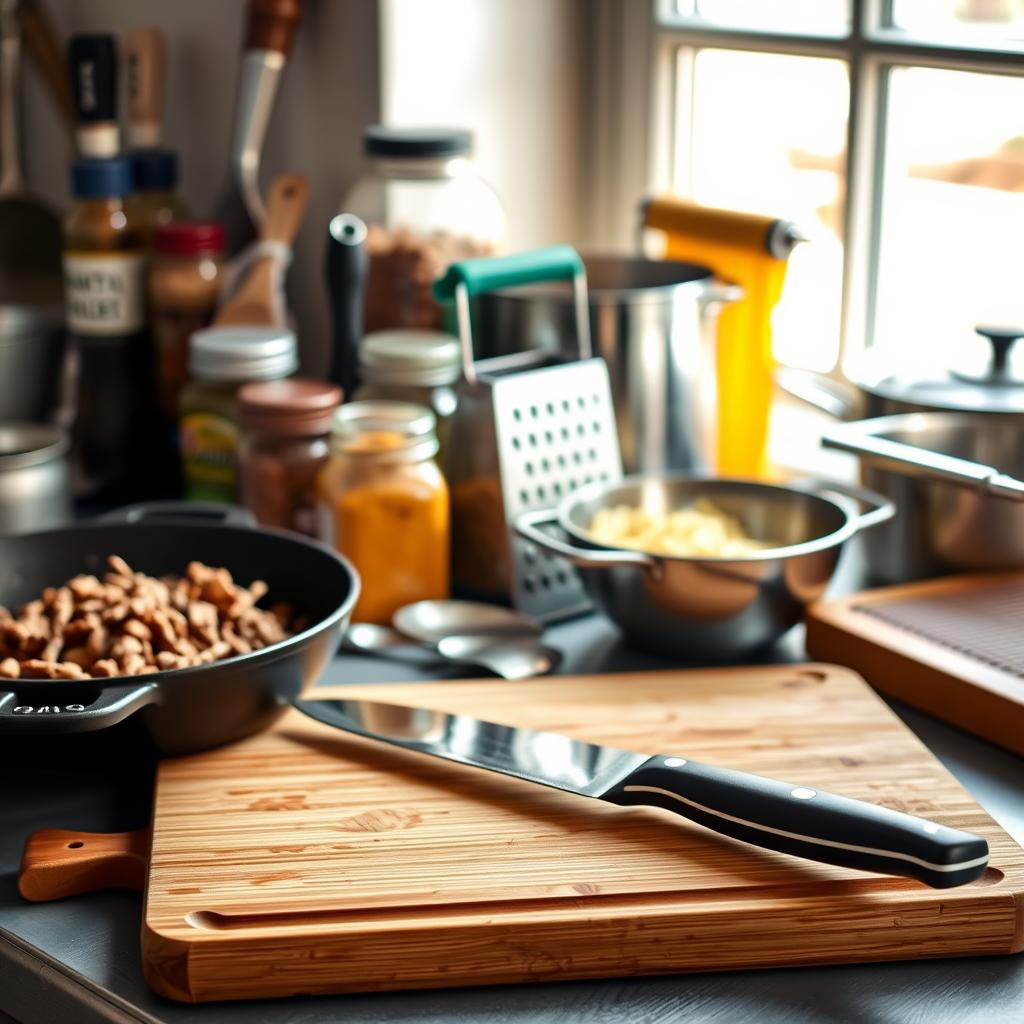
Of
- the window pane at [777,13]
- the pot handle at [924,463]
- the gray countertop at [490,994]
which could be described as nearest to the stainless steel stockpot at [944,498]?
the pot handle at [924,463]

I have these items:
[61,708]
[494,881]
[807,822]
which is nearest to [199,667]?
[61,708]

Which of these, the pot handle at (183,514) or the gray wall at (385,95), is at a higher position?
the gray wall at (385,95)

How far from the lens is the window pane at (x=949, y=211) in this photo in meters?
1.26

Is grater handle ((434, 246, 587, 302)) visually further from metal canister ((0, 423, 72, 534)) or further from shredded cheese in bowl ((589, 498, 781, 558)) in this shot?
metal canister ((0, 423, 72, 534))

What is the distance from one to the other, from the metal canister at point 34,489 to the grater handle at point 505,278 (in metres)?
0.33

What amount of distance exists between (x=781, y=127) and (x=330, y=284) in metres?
0.50

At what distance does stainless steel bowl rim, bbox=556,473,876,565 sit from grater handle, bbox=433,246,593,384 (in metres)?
0.12

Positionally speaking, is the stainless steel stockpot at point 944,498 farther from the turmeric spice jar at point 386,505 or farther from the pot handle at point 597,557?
the turmeric spice jar at point 386,505

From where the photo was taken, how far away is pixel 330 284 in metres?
1.20

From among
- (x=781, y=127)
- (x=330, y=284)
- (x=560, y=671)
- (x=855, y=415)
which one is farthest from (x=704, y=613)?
(x=781, y=127)

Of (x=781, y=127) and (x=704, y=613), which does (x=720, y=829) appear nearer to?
(x=704, y=613)

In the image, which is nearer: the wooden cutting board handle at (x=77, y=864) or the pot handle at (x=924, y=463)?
the wooden cutting board handle at (x=77, y=864)

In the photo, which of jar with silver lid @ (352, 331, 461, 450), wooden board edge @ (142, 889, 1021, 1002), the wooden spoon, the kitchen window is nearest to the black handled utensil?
jar with silver lid @ (352, 331, 461, 450)

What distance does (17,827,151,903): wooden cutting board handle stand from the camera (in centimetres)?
77
